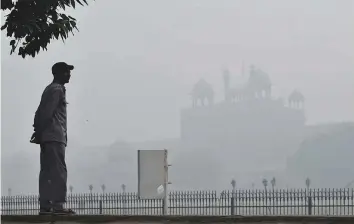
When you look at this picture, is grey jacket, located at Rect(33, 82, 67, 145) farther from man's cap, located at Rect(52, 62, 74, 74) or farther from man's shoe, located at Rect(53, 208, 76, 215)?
man's shoe, located at Rect(53, 208, 76, 215)

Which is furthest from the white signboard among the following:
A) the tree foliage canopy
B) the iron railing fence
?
the iron railing fence

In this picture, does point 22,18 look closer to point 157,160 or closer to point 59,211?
point 59,211

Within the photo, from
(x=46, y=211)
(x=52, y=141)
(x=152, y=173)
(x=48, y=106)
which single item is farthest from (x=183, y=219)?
(x=152, y=173)

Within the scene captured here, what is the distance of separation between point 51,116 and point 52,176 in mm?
709

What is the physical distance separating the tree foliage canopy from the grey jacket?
1.17 meters

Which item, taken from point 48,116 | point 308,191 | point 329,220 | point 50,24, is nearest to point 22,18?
point 50,24

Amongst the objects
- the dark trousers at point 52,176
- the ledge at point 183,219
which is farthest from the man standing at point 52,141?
the ledge at point 183,219

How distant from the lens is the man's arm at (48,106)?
7.98m

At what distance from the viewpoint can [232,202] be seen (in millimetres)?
20625

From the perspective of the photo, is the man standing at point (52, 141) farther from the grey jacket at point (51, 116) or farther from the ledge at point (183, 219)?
the ledge at point (183, 219)

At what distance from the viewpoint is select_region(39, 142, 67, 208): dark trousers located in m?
7.93

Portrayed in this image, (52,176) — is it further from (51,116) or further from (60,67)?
(60,67)

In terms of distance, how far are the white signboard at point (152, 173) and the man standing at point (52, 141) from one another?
12.4 feet

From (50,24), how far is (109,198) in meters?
13.7
